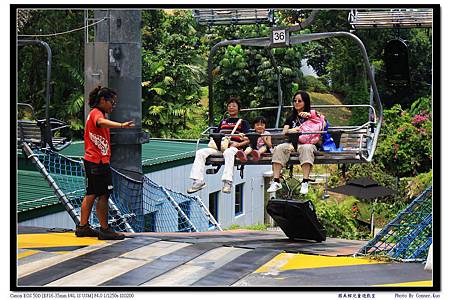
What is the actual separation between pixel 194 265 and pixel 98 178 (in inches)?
61.2

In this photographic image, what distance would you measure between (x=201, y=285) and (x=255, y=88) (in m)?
19.0

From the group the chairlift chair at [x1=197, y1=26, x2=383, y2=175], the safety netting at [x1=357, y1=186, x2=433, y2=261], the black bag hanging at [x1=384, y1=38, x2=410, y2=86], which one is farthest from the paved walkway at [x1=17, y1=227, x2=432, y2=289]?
the black bag hanging at [x1=384, y1=38, x2=410, y2=86]

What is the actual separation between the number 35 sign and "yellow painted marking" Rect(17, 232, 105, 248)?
2.86 meters

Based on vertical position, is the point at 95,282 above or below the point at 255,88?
below

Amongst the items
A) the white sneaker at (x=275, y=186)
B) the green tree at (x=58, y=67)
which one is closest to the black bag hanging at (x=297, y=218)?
the white sneaker at (x=275, y=186)

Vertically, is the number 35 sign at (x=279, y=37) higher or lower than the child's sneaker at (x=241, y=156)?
higher

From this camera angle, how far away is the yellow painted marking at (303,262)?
8.00 metres

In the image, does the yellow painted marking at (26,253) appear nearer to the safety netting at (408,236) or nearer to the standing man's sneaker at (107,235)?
the standing man's sneaker at (107,235)

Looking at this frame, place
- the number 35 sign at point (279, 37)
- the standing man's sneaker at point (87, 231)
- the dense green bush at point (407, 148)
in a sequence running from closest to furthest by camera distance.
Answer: the standing man's sneaker at point (87, 231)
the number 35 sign at point (279, 37)
the dense green bush at point (407, 148)

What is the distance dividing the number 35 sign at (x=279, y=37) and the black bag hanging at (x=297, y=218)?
1712mm

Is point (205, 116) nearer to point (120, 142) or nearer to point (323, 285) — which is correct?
point (120, 142)

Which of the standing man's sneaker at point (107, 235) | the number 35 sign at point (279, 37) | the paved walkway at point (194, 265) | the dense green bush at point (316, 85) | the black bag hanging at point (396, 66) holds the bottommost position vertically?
the paved walkway at point (194, 265)

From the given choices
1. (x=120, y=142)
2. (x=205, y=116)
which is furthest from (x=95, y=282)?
(x=205, y=116)

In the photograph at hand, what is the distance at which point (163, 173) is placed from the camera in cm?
1784
